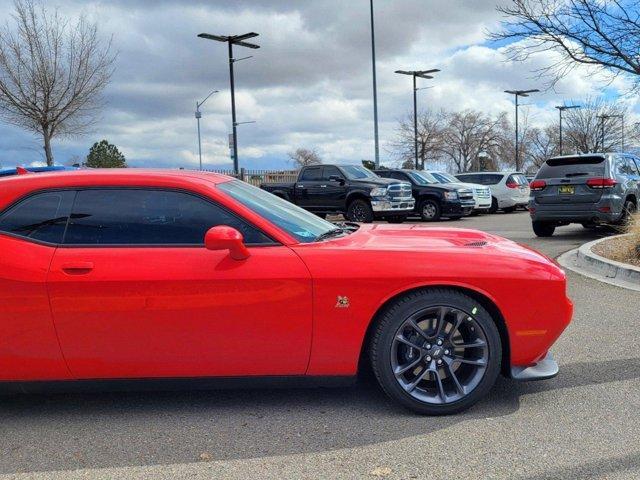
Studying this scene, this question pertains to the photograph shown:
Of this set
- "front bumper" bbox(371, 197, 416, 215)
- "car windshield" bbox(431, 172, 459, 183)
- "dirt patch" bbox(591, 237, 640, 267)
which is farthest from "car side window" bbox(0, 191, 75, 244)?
"car windshield" bbox(431, 172, 459, 183)

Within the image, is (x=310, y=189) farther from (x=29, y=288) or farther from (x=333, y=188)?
(x=29, y=288)

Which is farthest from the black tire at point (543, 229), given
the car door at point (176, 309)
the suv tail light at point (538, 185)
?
the car door at point (176, 309)

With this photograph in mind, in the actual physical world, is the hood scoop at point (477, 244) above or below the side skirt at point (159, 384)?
above

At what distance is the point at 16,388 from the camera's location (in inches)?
133

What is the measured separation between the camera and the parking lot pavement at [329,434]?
9.40 feet

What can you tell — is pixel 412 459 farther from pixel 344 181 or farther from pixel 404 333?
pixel 344 181

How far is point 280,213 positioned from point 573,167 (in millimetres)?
9352

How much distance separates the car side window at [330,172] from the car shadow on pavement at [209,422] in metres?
13.6

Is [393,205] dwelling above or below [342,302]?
above

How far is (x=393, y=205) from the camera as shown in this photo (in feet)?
55.0

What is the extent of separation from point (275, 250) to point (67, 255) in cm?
119

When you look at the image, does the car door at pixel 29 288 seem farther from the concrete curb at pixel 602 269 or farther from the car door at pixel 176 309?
the concrete curb at pixel 602 269

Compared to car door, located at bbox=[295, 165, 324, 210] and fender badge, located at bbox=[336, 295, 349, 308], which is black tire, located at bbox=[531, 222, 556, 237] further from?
fender badge, located at bbox=[336, 295, 349, 308]

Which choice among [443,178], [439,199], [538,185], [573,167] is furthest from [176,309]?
[443,178]
